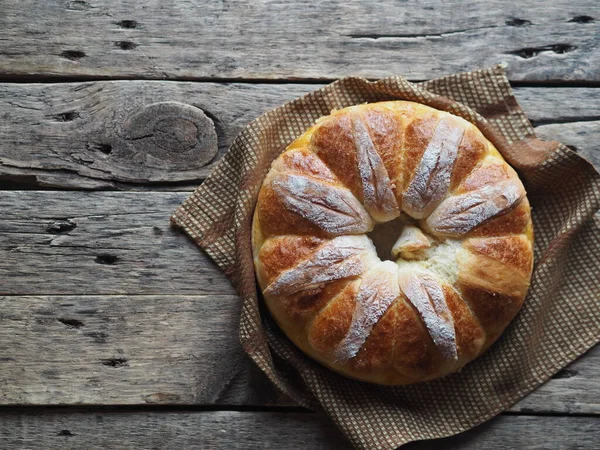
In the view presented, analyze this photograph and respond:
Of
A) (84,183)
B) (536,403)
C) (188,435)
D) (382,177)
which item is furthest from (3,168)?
(536,403)

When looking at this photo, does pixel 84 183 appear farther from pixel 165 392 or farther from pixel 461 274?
pixel 461 274

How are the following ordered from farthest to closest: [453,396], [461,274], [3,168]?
1. [3,168]
2. [453,396]
3. [461,274]

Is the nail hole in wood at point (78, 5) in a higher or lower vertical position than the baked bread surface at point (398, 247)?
higher

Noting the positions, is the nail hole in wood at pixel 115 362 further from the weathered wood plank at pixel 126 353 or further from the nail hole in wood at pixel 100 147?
the nail hole in wood at pixel 100 147

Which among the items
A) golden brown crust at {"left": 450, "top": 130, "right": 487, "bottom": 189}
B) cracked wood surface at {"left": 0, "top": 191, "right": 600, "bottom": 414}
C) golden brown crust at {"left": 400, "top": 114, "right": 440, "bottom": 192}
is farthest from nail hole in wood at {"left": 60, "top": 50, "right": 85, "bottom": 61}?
golden brown crust at {"left": 450, "top": 130, "right": 487, "bottom": 189}

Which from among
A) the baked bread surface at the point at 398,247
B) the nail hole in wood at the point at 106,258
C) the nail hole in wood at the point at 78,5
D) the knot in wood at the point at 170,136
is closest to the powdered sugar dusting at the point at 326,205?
the baked bread surface at the point at 398,247
